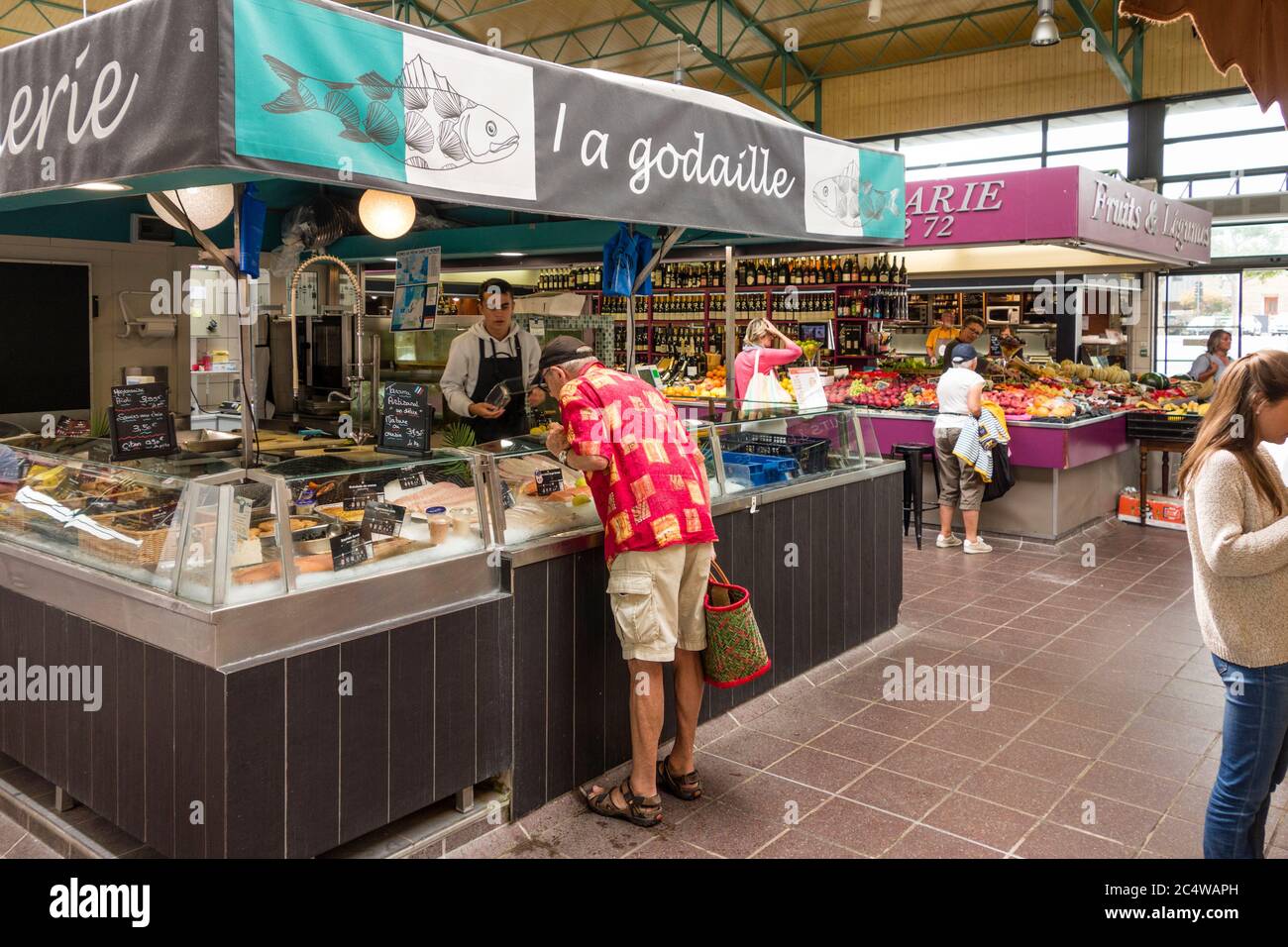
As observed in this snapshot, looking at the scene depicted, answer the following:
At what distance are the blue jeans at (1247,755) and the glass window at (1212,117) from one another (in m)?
15.1

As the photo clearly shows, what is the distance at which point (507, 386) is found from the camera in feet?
18.2

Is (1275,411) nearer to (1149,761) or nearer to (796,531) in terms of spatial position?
(1149,761)

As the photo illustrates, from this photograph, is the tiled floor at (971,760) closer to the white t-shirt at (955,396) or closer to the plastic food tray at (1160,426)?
the white t-shirt at (955,396)

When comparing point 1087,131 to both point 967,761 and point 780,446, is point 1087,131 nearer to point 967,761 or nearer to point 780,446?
point 780,446

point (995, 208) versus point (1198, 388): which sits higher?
point (995, 208)

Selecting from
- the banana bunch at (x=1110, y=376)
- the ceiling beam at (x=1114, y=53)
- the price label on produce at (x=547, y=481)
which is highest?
the ceiling beam at (x=1114, y=53)

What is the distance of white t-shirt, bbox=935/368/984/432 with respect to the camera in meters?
8.09

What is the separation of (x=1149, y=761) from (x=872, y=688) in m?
1.26

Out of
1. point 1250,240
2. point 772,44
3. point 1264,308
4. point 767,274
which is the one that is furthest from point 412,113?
point 772,44

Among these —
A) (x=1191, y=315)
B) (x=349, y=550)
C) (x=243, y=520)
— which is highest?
(x=1191, y=315)

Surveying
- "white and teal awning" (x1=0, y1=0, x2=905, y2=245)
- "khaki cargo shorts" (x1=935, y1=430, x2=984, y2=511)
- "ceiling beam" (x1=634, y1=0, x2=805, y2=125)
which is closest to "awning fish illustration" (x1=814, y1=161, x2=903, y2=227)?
"white and teal awning" (x1=0, y1=0, x2=905, y2=245)

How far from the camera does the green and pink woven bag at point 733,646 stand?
144 inches

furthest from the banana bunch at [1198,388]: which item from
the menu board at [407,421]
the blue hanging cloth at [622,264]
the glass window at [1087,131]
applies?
the menu board at [407,421]

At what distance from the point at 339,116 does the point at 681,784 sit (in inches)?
99.4
